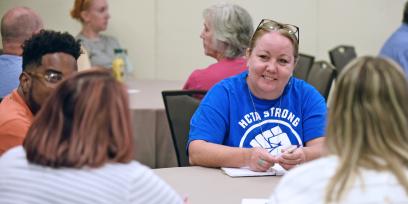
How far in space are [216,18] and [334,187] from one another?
2.53m

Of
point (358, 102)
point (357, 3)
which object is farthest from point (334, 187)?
point (357, 3)

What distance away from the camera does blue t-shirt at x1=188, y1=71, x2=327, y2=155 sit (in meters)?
3.08

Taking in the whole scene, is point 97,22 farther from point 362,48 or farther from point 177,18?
point 362,48

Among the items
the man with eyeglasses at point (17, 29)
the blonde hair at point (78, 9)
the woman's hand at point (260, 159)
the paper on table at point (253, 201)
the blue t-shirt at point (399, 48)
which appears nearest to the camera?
the paper on table at point (253, 201)

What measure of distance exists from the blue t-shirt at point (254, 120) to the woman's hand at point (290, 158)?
0.46ft

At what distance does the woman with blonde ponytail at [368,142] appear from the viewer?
1.75 metres

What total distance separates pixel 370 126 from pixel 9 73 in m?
2.75

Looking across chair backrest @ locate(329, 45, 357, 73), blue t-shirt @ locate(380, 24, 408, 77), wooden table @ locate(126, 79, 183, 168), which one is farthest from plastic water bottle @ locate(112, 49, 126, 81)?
blue t-shirt @ locate(380, 24, 408, 77)

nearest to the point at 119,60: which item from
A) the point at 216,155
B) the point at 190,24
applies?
the point at 190,24

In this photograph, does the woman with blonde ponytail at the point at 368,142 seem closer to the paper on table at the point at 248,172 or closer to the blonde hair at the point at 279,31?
the paper on table at the point at 248,172

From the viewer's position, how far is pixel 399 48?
5.47 meters

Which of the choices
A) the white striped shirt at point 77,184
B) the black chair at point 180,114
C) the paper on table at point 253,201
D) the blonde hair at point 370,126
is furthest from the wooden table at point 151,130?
the blonde hair at point 370,126

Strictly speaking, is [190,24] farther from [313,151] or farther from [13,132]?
[13,132]

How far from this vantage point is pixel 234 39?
4125 millimetres
